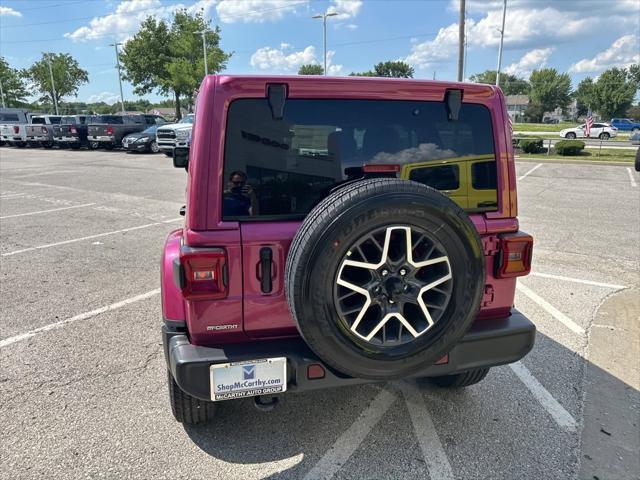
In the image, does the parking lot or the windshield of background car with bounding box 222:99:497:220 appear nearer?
the windshield of background car with bounding box 222:99:497:220

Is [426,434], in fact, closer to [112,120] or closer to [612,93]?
[112,120]

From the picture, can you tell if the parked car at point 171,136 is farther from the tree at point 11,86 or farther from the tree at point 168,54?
the tree at point 11,86

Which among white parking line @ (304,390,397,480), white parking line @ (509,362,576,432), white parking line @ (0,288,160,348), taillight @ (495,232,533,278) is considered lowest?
white parking line @ (509,362,576,432)

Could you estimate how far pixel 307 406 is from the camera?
295 cm

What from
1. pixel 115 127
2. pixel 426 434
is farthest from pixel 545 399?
pixel 115 127

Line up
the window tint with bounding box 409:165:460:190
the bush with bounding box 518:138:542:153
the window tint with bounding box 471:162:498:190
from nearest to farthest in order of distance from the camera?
the window tint with bounding box 409:165:460:190 → the window tint with bounding box 471:162:498:190 → the bush with bounding box 518:138:542:153

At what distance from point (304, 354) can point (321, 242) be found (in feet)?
2.03

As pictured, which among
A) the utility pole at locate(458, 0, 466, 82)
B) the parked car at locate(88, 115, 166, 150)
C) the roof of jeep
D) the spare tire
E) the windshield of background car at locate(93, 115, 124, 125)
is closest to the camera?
the spare tire

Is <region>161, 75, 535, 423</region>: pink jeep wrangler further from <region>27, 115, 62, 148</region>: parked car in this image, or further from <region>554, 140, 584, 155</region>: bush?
<region>27, 115, 62, 148</region>: parked car

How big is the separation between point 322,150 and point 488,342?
1352 mm

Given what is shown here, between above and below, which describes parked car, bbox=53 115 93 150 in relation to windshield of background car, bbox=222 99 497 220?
above

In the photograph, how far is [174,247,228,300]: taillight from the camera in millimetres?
2150

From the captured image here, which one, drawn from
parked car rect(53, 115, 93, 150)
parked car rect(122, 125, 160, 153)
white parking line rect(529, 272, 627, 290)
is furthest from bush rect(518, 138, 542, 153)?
parked car rect(53, 115, 93, 150)

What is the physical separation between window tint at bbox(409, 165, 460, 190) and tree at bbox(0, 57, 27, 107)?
246 ft
